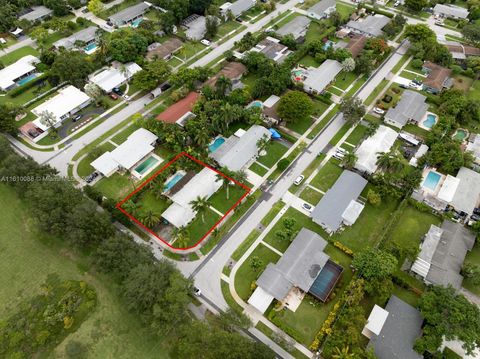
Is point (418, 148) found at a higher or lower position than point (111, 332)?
higher

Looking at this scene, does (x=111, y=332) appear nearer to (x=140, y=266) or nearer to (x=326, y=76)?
(x=140, y=266)

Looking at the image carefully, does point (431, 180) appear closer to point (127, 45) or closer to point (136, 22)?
point (127, 45)

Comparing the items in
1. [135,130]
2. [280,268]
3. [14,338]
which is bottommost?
[14,338]

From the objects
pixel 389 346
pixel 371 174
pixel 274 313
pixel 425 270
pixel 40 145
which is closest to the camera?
pixel 389 346

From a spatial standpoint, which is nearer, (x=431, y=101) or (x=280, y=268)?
(x=280, y=268)

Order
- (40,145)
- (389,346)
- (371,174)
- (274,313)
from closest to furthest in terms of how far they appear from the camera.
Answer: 1. (389,346)
2. (274,313)
3. (371,174)
4. (40,145)

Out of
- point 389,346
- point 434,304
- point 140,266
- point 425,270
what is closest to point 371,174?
point 425,270

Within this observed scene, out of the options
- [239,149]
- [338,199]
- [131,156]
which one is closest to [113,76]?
[131,156]
